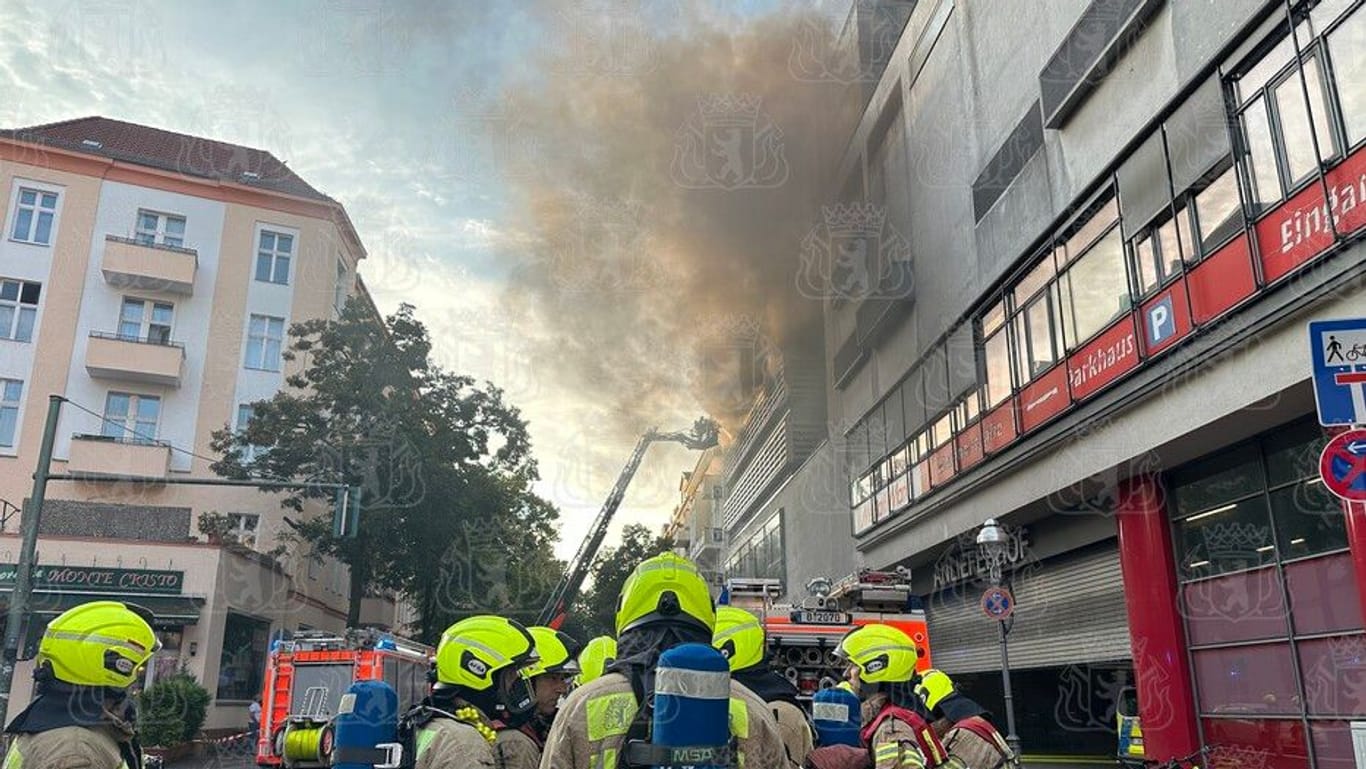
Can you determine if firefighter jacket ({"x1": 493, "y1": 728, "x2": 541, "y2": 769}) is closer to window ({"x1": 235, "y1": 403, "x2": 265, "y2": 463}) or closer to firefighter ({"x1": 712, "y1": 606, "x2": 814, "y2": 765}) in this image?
firefighter ({"x1": 712, "y1": 606, "x2": 814, "y2": 765})

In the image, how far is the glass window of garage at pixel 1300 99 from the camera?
855 cm

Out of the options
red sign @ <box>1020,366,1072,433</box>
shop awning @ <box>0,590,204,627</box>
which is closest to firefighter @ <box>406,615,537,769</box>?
red sign @ <box>1020,366,1072,433</box>

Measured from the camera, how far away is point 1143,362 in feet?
37.4

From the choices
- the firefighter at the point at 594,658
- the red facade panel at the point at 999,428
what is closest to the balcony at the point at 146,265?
the red facade panel at the point at 999,428

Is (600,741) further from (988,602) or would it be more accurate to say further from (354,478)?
(354,478)

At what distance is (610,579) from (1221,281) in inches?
1362

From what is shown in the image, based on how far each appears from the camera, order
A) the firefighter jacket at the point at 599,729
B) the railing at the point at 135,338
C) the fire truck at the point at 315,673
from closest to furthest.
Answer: the firefighter jacket at the point at 599,729
the fire truck at the point at 315,673
the railing at the point at 135,338

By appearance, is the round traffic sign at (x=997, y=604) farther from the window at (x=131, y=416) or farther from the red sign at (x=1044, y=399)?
the window at (x=131, y=416)

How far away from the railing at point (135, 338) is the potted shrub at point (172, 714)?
1124cm

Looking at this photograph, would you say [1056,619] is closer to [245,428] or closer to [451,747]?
[451,747]

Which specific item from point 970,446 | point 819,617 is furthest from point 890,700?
point 970,446

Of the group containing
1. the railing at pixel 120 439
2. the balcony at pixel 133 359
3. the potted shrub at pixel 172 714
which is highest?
the balcony at pixel 133 359

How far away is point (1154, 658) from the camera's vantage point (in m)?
11.6

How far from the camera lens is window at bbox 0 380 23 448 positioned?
26.3 m
